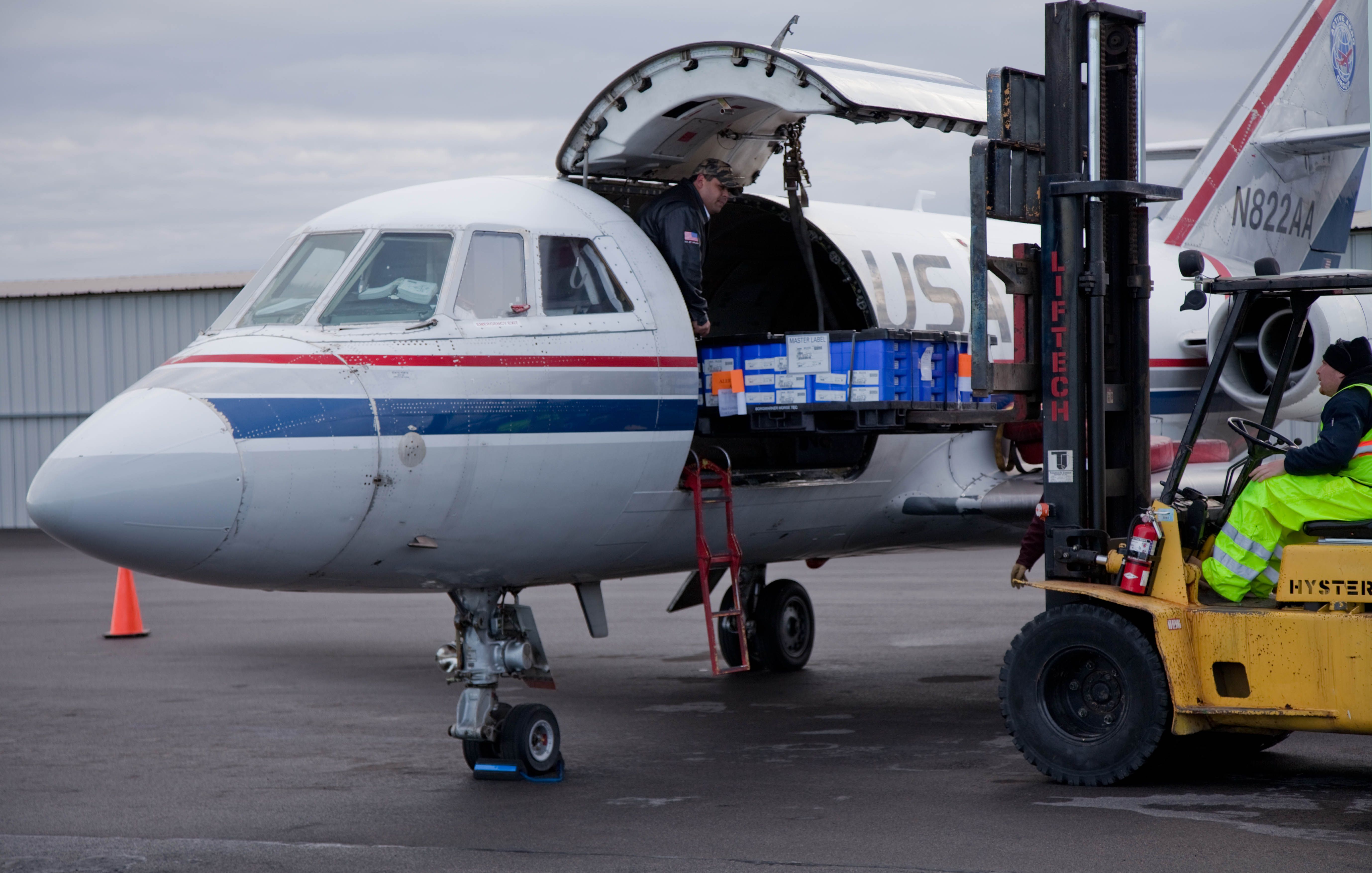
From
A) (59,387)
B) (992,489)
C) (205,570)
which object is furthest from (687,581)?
(59,387)

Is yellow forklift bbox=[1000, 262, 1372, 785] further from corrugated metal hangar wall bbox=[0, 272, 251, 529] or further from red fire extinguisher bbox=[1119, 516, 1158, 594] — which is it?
corrugated metal hangar wall bbox=[0, 272, 251, 529]

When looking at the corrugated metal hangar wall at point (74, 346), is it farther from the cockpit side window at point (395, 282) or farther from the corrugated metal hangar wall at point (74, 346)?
the cockpit side window at point (395, 282)

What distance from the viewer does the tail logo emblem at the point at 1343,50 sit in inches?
571

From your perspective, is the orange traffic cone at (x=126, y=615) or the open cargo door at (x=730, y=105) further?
the orange traffic cone at (x=126, y=615)

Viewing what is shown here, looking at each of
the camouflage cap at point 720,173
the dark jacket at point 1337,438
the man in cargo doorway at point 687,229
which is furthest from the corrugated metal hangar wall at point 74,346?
the dark jacket at point 1337,438

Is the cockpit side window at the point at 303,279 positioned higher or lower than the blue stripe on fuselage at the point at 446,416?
higher

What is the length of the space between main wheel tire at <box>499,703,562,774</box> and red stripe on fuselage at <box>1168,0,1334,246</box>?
314 inches

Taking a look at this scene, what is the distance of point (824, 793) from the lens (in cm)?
785

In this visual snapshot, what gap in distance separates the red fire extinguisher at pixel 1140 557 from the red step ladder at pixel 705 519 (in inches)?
88.9

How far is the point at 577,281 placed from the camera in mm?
8672

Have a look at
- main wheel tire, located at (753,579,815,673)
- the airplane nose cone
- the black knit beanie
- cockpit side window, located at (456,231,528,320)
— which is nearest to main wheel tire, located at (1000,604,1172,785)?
the black knit beanie

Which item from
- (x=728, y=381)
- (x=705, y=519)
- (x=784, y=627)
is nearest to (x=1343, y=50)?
(x=784, y=627)

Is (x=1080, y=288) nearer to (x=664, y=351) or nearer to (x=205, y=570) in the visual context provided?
(x=664, y=351)

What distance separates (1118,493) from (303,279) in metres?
4.47
